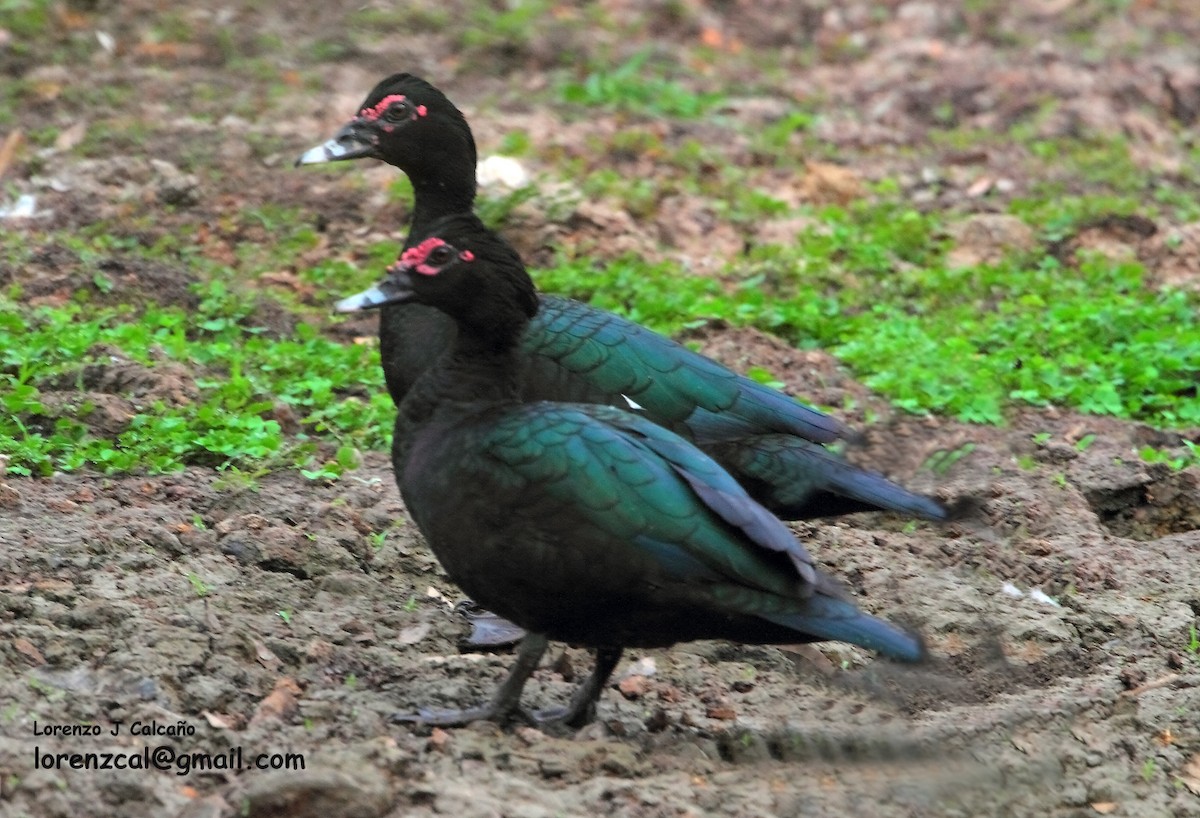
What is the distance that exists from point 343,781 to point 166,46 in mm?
7161

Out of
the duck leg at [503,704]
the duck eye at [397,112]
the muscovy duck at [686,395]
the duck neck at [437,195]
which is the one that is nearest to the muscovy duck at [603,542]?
the duck leg at [503,704]

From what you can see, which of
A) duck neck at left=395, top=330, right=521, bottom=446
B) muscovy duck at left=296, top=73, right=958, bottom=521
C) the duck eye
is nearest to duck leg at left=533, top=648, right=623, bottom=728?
duck neck at left=395, top=330, right=521, bottom=446

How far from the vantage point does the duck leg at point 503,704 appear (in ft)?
13.7

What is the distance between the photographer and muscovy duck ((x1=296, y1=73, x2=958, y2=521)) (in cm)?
501

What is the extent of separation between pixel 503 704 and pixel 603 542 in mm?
555

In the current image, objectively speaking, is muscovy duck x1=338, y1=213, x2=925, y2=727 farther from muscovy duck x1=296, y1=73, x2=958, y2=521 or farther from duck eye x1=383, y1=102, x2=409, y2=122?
duck eye x1=383, y1=102, x2=409, y2=122

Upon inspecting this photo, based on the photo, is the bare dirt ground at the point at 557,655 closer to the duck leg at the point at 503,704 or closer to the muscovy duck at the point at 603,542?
the duck leg at the point at 503,704

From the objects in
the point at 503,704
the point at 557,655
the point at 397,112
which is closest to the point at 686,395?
the point at 557,655

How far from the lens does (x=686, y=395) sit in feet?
17.2

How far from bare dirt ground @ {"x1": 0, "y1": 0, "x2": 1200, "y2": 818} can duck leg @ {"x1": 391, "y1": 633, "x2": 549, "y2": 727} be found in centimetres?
6

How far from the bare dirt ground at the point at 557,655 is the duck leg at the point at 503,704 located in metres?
0.06

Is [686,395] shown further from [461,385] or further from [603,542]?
[603,542]

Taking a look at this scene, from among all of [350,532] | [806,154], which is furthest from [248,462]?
[806,154]

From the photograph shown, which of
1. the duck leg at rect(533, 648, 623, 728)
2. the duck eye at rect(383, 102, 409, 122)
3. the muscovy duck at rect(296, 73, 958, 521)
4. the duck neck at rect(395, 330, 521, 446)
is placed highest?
the duck eye at rect(383, 102, 409, 122)
